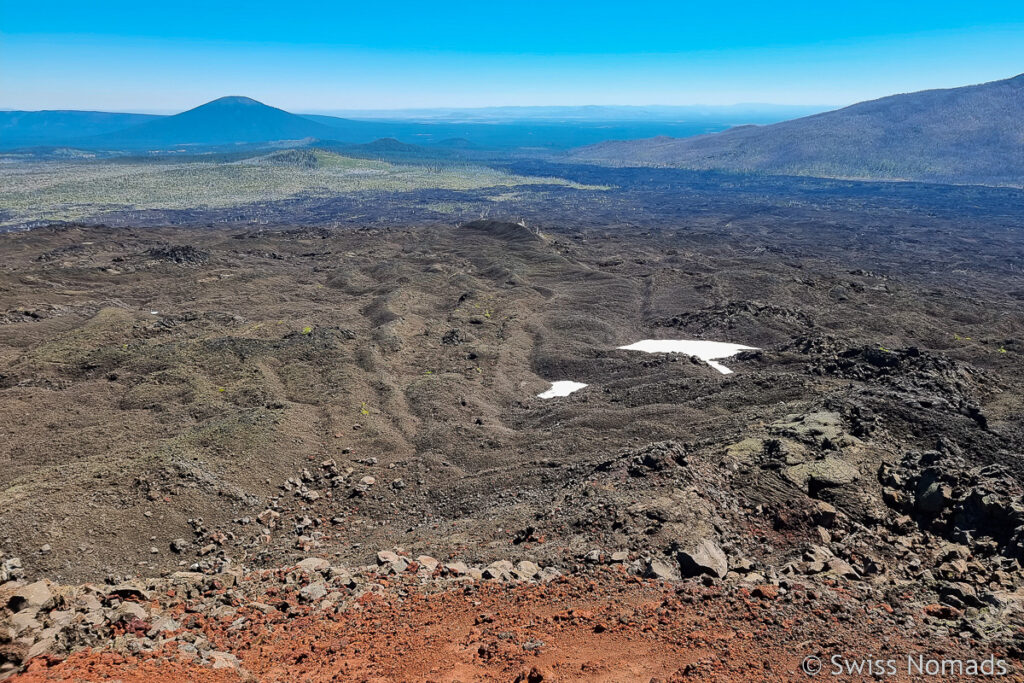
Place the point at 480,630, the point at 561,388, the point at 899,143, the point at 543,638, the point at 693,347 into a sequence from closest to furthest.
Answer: the point at 543,638 < the point at 480,630 < the point at 561,388 < the point at 693,347 < the point at 899,143

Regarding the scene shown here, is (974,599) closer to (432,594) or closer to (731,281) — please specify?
(432,594)

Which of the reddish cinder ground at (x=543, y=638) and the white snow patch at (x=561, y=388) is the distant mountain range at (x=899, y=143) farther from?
the reddish cinder ground at (x=543, y=638)

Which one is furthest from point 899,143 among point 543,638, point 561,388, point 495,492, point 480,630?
point 480,630

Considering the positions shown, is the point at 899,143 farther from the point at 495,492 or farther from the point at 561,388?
the point at 495,492

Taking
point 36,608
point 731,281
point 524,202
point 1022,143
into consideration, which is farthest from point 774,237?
point 1022,143

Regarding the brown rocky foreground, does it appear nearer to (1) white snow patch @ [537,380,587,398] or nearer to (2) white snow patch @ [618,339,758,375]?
(1) white snow patch @ [537,380,587,398]
